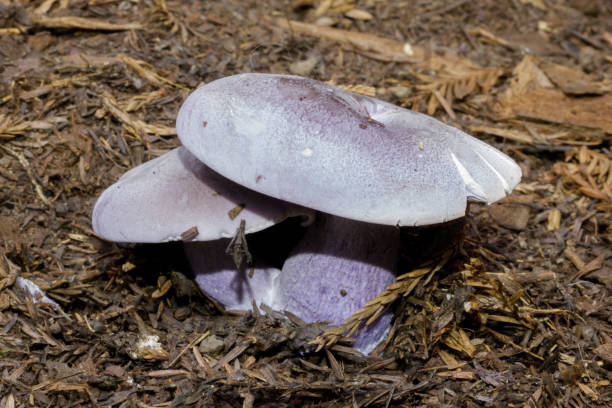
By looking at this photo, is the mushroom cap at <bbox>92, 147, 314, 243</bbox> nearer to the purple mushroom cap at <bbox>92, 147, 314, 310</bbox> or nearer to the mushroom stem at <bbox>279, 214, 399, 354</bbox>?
the purple mushroom cap at <bbox>92, 147, 314, 310</bbox>

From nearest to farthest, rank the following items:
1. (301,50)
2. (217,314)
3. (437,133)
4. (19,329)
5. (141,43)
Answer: (437,133), (19,329), (217,314), (141,43), (301,50)

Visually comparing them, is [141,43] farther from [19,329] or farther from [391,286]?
[391,286]

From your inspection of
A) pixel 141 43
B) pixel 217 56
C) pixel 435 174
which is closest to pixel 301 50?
pixel 217 56

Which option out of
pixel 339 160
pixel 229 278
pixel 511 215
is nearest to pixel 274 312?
pixel 229 278

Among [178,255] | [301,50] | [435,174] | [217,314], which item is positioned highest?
[435,174]

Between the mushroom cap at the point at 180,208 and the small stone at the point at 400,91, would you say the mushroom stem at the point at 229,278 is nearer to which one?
the mushroom cap at the point at 180,208

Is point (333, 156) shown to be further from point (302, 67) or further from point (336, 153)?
point (302, 67)

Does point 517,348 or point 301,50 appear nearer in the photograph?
point 517,348
